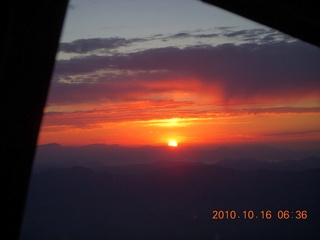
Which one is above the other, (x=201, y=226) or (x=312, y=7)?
(x=201, y=226)

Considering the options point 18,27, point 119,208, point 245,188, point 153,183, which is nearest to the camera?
point 18,27

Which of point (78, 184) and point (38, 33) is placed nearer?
point (38, 33)

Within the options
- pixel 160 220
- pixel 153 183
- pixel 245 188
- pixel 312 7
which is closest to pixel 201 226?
pixel 160 220

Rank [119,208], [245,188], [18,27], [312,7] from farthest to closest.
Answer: [119,208], [245,188], [312,7], [18,27]

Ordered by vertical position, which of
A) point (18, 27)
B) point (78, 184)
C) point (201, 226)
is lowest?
point (18, 27)

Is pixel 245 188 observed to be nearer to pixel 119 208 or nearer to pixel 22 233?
pixel 119 208
